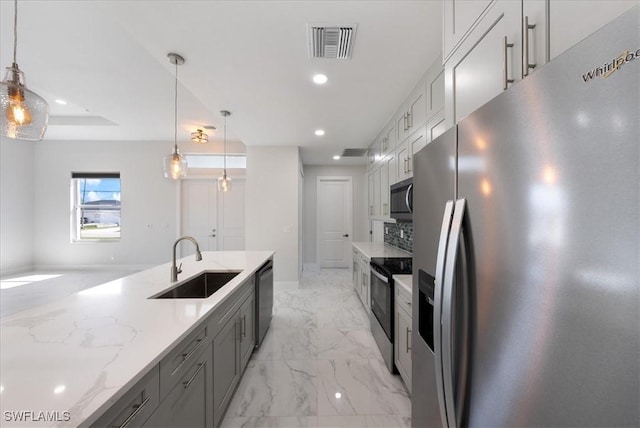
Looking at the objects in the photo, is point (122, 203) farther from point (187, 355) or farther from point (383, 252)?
point (187, 355)

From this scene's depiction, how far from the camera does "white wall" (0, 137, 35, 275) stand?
5273mm

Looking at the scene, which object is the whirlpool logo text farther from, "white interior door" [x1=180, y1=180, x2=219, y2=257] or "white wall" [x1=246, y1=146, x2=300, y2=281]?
"white interior door" [x1=180, y1=180, x2=219, y2=257]

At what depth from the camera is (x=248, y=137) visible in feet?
14.1

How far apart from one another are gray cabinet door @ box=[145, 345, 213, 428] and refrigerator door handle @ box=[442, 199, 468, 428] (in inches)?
41.0

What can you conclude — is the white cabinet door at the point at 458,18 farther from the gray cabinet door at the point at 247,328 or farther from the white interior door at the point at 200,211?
the white interior door at the point at 200,211

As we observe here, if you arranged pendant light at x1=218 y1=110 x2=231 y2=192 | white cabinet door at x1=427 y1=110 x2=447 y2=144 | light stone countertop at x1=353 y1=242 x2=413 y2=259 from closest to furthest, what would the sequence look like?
white cabinet door at x1=427 y1=110 x2=447 y2=144, light stone countertop at x1=353 y1=242 x2=413 y2=259, pendant light at x1=218 y1=110 x2=231 y2=192

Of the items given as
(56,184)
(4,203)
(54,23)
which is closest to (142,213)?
(56,184)

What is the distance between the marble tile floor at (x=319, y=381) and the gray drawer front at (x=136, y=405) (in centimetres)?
105

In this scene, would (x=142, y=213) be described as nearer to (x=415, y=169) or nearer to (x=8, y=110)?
(x=8, y=110)

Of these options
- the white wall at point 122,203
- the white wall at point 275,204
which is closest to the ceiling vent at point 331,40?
the white wall at point 275,204

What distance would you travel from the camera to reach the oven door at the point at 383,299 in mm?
2133

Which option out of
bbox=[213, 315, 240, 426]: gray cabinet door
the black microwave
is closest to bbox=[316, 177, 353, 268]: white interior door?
the black microwave

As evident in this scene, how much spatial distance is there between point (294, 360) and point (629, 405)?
241cm

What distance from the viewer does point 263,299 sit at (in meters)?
2.69
